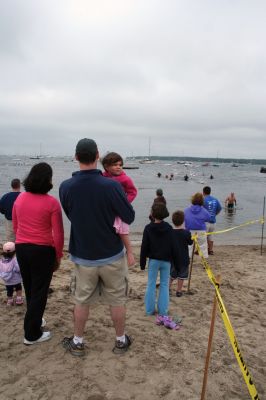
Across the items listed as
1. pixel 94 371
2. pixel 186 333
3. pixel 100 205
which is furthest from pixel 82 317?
pixel 186 333

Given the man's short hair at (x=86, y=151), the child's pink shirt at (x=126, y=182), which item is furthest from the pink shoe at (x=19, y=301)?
the man's short hair at (x=86, y=151)

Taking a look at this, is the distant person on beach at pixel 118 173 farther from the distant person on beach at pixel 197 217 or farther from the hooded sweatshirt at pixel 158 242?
the distant person on beach at pixel 197 217

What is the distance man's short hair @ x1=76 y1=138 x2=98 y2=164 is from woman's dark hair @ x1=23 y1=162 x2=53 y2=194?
54 centimetres

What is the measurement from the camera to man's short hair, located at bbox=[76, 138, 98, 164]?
3.26 meters

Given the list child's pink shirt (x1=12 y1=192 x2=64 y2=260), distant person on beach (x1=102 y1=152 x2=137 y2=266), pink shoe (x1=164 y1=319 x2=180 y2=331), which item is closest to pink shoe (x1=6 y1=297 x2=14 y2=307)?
child's pink shirt (x1=12 y1=192 x2=64 y2=260)

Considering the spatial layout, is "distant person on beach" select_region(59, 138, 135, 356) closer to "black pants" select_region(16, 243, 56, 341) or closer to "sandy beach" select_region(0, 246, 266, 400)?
"black pants" select_region(16, 243, 56, 341)

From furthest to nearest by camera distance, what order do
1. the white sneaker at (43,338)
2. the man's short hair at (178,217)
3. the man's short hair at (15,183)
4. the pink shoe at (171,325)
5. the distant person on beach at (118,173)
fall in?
the man's short hair at (15,183), the man's short hair at (178,217), the pink shoe at (171,325), the white sneaker at (43,338), the distant person on beach at (118,173)

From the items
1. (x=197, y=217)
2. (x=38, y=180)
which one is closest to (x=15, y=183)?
(x=38, y=180)

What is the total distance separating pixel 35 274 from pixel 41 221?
1.92 feet

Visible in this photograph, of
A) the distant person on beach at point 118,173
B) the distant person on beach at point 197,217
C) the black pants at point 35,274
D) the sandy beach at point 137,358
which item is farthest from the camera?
the distant person on beach at point 197,217

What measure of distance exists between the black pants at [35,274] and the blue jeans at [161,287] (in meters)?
1.60

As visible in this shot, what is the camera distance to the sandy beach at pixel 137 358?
318 cm

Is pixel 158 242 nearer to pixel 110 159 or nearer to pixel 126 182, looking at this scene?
pixel 126 182

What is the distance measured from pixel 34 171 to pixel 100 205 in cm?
91
